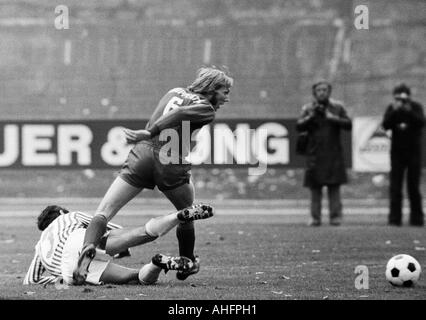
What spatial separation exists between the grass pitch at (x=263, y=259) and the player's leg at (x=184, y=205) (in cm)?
29

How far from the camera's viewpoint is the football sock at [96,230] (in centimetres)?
798

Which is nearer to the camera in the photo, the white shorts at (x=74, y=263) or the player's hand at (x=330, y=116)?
the white shorts at (x=74, y=263)

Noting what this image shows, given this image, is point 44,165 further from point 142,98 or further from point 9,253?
point 9,253

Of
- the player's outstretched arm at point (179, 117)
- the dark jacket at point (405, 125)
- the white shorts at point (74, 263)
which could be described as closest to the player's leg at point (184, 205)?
the player's outstretched arm at point (179, 117)

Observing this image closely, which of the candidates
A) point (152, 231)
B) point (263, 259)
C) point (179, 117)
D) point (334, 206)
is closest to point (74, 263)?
point (152, 231)

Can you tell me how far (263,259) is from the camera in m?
10.6

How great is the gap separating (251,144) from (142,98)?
12.3ft

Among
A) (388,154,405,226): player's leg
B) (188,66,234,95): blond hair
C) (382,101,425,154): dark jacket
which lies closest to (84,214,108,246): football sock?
(188,66,234,95): blond hair

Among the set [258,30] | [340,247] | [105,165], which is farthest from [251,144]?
[340,247]

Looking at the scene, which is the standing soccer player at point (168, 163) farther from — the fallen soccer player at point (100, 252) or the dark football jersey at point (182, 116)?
the fallen soccer player at point (100, 252)

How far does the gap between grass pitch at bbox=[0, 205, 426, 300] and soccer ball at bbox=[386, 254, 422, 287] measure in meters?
0.07

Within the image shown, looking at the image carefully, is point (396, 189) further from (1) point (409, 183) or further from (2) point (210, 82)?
(2) point (210, 82)

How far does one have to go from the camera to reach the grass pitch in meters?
7.83

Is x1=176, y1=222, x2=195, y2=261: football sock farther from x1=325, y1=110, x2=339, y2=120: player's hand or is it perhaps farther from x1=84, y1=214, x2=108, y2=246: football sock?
x1=325, y1=110, x2=339, y2=120: player's hand
